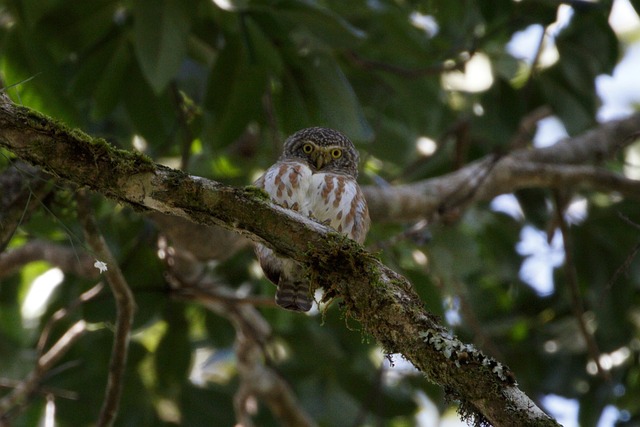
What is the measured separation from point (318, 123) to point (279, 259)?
93 cm

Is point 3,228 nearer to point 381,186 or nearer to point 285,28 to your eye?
point 285,28

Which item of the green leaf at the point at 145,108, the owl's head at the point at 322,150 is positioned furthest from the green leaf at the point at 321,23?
the green leaf at the point at 145,108

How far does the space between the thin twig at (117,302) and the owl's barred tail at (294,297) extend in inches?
24.9

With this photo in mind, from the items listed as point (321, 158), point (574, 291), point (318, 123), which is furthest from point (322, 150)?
point (574, 291)

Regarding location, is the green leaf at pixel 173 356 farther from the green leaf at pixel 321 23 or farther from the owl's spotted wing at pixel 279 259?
the green leaf at pixel 321 23

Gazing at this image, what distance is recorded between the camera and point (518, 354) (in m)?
6.44

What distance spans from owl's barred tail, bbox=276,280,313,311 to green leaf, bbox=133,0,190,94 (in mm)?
1085

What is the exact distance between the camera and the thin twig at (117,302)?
143 inches

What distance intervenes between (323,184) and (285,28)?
31.1 inches

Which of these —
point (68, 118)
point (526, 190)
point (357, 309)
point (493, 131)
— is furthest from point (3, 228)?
point (526, 190)

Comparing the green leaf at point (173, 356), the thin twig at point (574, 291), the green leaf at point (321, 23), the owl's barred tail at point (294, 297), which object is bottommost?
the green leaf at point (173, 356)

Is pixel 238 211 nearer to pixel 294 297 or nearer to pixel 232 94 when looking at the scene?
pixel 294 297

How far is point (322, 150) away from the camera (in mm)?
4543

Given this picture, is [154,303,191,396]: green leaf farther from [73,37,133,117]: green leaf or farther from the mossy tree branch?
the mossy tree branch
